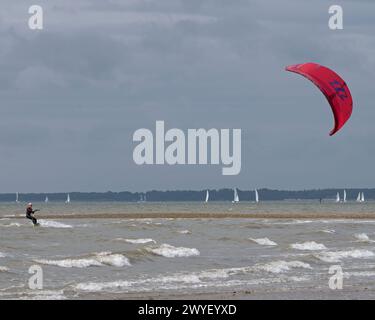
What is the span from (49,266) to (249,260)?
694 centimetres

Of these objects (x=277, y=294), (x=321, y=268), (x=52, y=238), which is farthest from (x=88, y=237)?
(x=277, y=294)

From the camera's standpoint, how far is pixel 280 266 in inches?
1241

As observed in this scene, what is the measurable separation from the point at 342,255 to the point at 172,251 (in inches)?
231

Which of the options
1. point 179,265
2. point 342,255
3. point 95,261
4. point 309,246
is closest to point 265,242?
point 309,246

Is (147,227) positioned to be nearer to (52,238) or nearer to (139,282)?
(52,238)

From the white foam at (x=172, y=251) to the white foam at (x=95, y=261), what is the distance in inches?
112

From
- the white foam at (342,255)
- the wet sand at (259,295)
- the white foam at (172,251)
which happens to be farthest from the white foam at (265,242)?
the wet sand at (259,295)

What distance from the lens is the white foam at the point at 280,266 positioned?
101 ft

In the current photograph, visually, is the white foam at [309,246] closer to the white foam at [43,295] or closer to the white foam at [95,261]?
the white foam at [95,261]

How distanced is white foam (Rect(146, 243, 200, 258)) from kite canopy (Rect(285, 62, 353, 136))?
8.79 meters

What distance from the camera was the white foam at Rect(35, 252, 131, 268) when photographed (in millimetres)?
31295

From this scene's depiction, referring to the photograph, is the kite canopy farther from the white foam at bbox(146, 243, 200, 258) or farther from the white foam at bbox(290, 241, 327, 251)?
the white foam at bbox(290, 241, 327, 251)

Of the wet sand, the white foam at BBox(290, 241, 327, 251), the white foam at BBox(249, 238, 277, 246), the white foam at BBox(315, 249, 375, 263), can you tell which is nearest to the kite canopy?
the wet sand

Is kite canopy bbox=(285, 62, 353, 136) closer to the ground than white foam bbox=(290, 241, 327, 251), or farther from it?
farther from it
